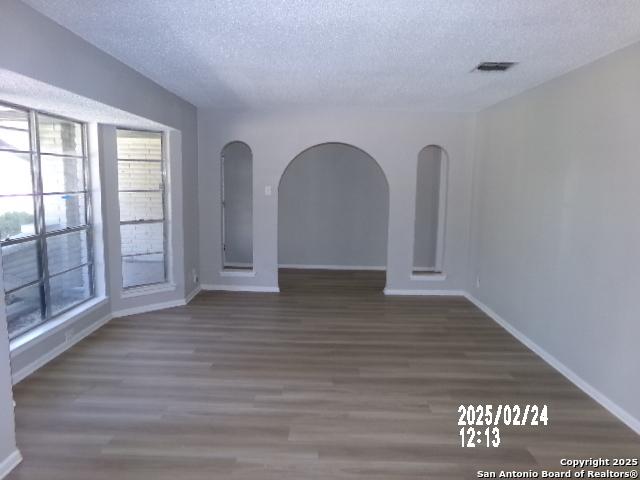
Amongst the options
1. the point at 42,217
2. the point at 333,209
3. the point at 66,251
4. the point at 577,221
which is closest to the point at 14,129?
the point at 42,217

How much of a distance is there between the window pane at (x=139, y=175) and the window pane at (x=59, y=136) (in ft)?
1.67

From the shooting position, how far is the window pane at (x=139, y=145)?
15.1 feet

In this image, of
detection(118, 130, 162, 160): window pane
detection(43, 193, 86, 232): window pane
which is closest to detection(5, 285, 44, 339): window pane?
detection(43, 193, 86, 232): window pane

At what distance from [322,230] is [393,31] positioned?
5052 millimetres

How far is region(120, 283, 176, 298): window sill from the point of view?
4.78 m

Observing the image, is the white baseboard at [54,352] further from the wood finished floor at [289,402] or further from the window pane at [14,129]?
the window pane at [14,129]

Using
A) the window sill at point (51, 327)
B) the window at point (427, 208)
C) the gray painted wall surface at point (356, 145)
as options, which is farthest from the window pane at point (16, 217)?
the window at point (427, 208)

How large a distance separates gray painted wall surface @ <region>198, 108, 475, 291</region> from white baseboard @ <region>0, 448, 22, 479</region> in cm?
367

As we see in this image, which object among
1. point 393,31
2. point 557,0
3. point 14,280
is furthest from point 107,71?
point 557,0

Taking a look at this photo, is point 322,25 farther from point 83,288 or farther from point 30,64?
point 83,288

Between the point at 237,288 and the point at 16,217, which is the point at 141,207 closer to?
the point at 16,217

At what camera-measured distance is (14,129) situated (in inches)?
131

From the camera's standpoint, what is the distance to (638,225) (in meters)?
2.72

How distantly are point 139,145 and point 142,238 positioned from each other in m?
1.04
